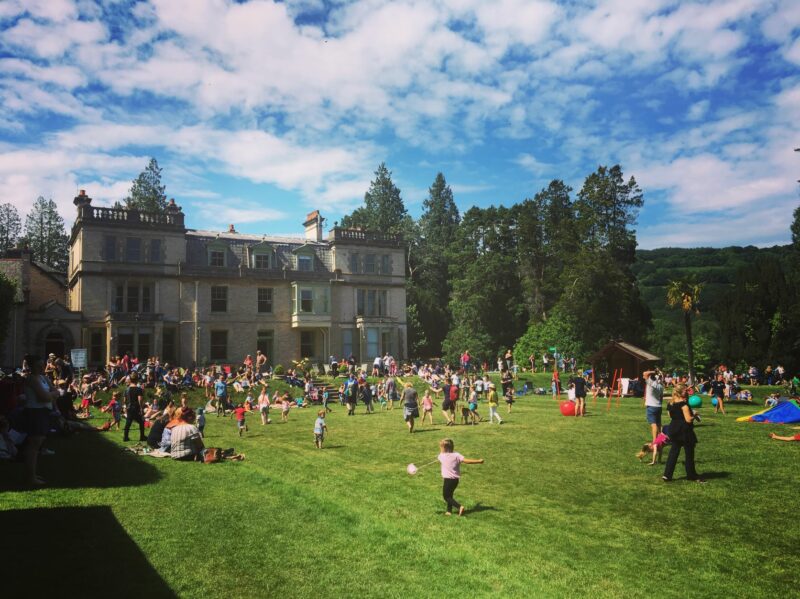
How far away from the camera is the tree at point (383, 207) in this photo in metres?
76.9

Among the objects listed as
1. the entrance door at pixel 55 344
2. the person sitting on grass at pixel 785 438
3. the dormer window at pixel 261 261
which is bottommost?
the person sitting on grass at pixel 785 438

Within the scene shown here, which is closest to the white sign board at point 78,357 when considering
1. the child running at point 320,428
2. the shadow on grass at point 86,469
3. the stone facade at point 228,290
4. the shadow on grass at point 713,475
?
the stone facade at point 228,290

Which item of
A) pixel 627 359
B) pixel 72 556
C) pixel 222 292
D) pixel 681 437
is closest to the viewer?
pixel 72 556

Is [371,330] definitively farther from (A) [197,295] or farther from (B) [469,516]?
(B) [469,516]

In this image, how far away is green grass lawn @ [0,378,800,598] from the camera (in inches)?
294

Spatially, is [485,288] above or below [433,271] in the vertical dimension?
below

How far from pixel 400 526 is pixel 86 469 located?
25.8 feet

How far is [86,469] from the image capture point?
42.5 ft

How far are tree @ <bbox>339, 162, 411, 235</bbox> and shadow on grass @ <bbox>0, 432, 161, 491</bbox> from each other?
62.0m

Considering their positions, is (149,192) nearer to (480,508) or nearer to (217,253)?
(217,253)

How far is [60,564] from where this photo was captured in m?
7.42

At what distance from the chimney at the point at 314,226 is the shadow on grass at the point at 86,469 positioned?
35.9m

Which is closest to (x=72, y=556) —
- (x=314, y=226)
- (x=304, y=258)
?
(x=304, y=258)

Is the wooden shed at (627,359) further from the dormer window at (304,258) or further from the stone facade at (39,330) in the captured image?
the stone facade at (39,330)
